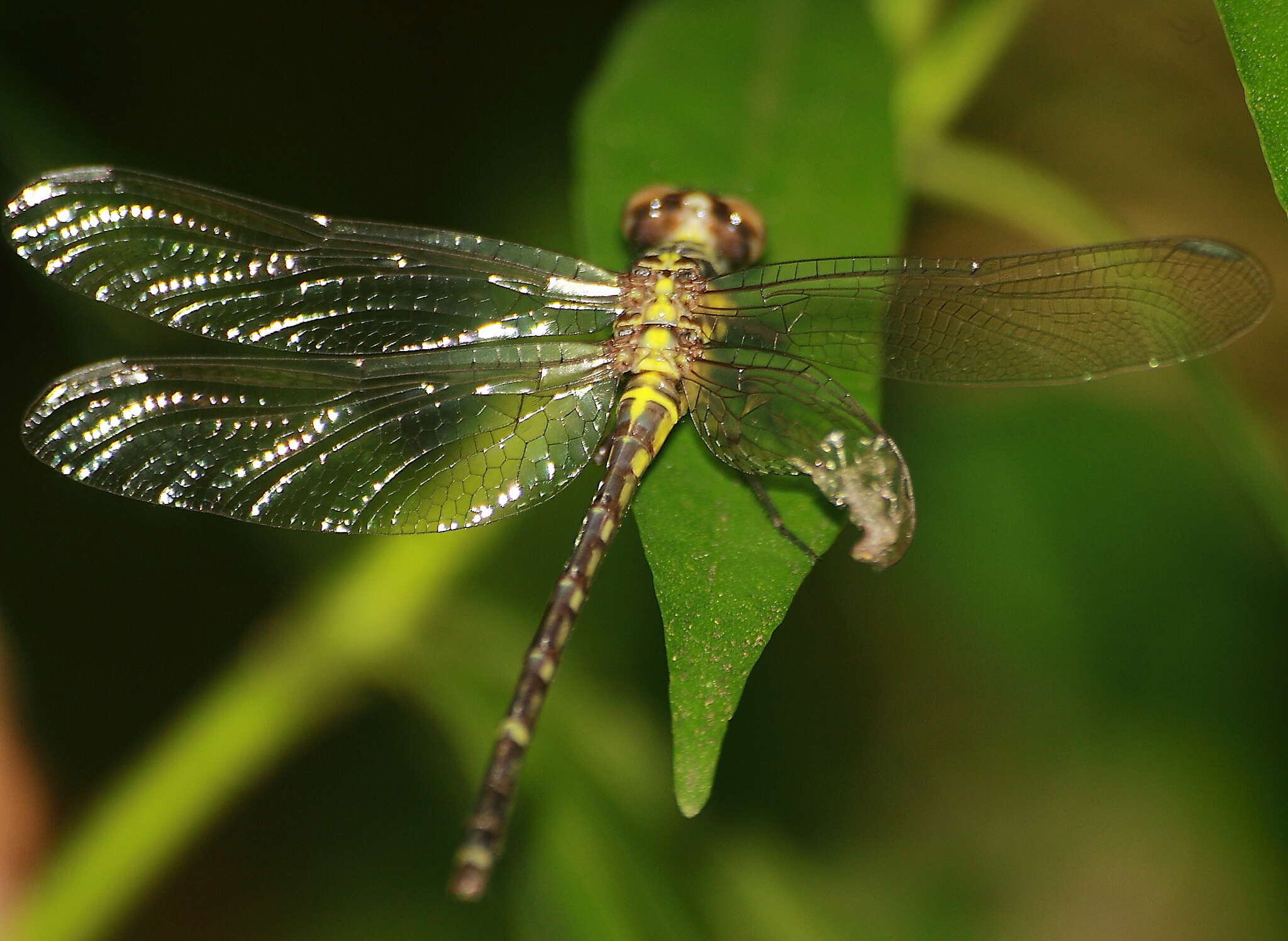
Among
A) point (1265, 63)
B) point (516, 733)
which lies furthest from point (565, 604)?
point (1265, 63)

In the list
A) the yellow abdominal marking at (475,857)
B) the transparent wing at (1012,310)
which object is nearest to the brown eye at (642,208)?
the transparent wing at (1012,310)

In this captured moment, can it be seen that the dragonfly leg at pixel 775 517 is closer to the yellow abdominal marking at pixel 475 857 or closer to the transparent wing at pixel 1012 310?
the transparent wing at pixel 1012 310

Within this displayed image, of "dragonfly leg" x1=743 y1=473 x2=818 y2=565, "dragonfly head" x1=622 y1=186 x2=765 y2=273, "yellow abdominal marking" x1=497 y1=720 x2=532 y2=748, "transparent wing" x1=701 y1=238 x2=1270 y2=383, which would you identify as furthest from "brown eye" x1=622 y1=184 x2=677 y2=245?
"yellow abdominal marking" x1=497 y1=720 x2=532 y2=748

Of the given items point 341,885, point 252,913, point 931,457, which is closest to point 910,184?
point 931,457

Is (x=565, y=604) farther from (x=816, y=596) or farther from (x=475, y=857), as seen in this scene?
(x=816, y=596)

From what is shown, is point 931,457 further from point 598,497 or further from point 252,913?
point 252,913

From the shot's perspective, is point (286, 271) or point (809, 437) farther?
point (286, 271)
